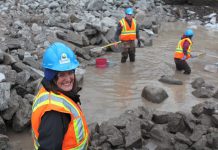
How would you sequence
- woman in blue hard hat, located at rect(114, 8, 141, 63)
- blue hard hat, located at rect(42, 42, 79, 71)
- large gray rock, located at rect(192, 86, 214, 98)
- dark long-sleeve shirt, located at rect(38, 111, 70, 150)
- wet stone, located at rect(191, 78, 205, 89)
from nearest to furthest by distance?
dark long-sleeve shirt, located at rect(38, 111, 70, 150)
blue hard hat, located at rect(42, 42, 79, 71)
large gray rock, located at rect(192, 86, 214, 98)
wet stone, located at rect(191, 78, 205, 89)
woman in blue hard hat, located at rect(114, 8, 141, 63)

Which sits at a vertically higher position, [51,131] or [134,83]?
[51,131]

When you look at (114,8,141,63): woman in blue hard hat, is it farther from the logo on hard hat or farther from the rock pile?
the logo on hard hat

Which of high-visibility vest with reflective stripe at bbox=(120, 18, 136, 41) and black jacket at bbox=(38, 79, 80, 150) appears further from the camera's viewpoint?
high-visibility vest with reflective stripe at bbox=(120, 18, 136, 41)

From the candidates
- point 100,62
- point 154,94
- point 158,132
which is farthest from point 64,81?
point 100,62

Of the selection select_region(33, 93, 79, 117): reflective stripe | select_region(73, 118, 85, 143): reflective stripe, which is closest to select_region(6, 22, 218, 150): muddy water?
select_region(73, 118, 85, 143): reflective stripe

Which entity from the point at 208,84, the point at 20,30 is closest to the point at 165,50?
the point at 208,84

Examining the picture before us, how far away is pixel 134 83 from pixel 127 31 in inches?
87.5

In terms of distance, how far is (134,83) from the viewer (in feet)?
27.8

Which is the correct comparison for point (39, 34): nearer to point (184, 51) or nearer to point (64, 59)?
point (184, 51)

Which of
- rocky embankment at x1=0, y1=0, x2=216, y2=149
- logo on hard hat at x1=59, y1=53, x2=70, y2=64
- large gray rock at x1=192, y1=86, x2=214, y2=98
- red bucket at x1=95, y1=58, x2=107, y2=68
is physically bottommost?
large gray rock at x1=192, y1=86, x2=214, y2=98

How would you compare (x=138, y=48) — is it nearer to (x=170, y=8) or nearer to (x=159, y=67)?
(x=159, y=67)

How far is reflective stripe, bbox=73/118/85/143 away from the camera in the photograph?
7.98 feet

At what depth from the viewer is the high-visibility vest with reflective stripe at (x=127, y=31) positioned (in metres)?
9.95

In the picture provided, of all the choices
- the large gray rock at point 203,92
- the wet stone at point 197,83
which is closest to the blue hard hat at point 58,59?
the large gray rock at point 203,92
